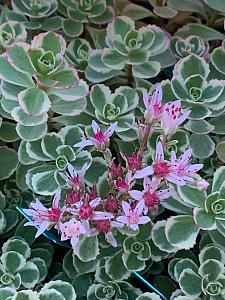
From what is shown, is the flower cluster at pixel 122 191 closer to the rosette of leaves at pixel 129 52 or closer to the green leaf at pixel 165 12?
the rosette of leaves at pixel 129 52

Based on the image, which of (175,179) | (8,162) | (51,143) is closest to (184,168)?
(175,179)

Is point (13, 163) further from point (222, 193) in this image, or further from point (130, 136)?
point (222, 193)

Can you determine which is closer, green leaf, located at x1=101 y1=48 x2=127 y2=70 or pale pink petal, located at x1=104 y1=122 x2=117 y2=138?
pale pink petal, located at x1=104 y1=122 x2=117 y2=138

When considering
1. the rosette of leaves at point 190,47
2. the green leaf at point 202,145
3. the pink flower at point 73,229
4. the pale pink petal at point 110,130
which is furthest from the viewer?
the rosette of leaves at point 190,47

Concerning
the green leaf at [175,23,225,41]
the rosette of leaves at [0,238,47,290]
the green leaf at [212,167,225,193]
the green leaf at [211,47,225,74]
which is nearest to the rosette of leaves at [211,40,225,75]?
the green leaf at [211,47,225,74]

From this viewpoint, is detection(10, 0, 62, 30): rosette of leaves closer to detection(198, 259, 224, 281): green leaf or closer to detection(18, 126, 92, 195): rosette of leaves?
detection(18, 126, 92, 195): rosette of leaves

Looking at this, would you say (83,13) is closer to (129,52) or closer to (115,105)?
(129,52)

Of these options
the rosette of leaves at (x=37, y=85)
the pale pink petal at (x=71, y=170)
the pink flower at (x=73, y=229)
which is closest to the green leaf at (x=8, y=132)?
the rosette of leaves at (x=37, y=85)
